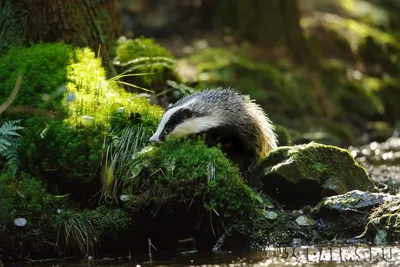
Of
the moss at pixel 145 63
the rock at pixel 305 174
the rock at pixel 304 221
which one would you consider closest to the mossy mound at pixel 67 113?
the moss at pixel 145 63

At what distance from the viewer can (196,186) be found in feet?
24.6

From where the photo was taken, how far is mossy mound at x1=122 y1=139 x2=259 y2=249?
7473 mm

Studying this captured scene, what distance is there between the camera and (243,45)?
17406 millimetres

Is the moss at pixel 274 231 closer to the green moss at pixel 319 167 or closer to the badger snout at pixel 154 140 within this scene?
the green moss at pixel 319 167

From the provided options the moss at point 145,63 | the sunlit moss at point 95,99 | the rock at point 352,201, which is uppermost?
the moss at point 145,63

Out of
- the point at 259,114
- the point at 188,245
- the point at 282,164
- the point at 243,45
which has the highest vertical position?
the point at 243,45

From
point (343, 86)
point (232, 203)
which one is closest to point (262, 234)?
point (232, 203)

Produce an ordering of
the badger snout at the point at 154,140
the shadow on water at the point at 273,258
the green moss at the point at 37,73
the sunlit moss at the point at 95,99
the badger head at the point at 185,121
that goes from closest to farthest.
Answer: the shadow on water at the point at 273,258, the badger snout at the point at 154,140, the badger head at the point at 185,121, the sunlit moss at the point at 95,99, the green moss at the point at 37,73

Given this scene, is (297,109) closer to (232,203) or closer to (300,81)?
(300,81)

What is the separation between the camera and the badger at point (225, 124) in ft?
26.5

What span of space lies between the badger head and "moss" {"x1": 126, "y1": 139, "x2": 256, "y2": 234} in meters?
0.34

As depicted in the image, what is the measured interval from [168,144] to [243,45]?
983 cm

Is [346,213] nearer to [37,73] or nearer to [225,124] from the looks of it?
[225,124]

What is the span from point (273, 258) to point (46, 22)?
441cm
